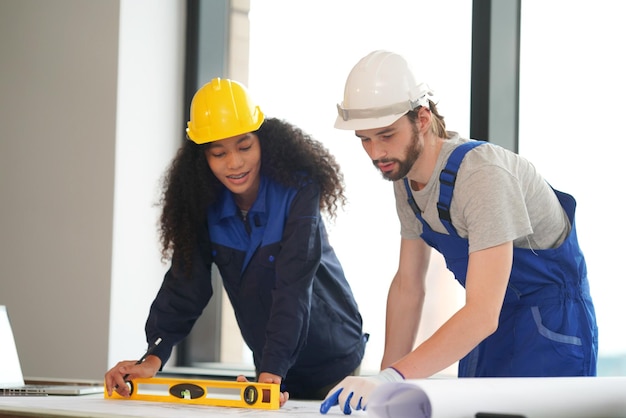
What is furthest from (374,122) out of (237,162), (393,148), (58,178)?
(58,178)

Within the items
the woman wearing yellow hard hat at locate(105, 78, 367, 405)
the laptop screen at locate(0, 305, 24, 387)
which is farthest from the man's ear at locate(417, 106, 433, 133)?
the laptop screen at locate(0, 305, 24, 387)

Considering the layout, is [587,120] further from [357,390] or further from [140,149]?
[140,149]

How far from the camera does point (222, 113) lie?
2328mm

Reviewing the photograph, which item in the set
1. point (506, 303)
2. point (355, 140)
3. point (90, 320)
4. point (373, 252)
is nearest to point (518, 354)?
point (506, 303)

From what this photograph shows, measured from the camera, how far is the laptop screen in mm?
2410

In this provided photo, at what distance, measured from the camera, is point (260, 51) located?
12.8 feet

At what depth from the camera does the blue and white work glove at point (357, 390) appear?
1582 millimetres

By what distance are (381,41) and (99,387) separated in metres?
1.81

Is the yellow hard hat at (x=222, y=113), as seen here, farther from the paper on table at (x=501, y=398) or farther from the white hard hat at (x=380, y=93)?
the paper on table at (x=501, y=398)

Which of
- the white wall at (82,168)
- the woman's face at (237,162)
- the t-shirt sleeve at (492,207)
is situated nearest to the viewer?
the t-shirt sleeve at (492,207)

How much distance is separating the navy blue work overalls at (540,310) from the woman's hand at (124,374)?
819 mm

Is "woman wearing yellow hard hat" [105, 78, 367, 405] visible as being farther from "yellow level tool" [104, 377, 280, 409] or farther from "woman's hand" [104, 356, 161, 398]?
"yellow level tool" [104, 377, 280, 409]

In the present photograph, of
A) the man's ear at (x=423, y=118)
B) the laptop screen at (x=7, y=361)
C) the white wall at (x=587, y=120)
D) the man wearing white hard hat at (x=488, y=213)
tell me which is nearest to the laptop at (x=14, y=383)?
the laptop screen at (x=7, y=361)

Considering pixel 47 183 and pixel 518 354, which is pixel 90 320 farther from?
pixel 518 354
